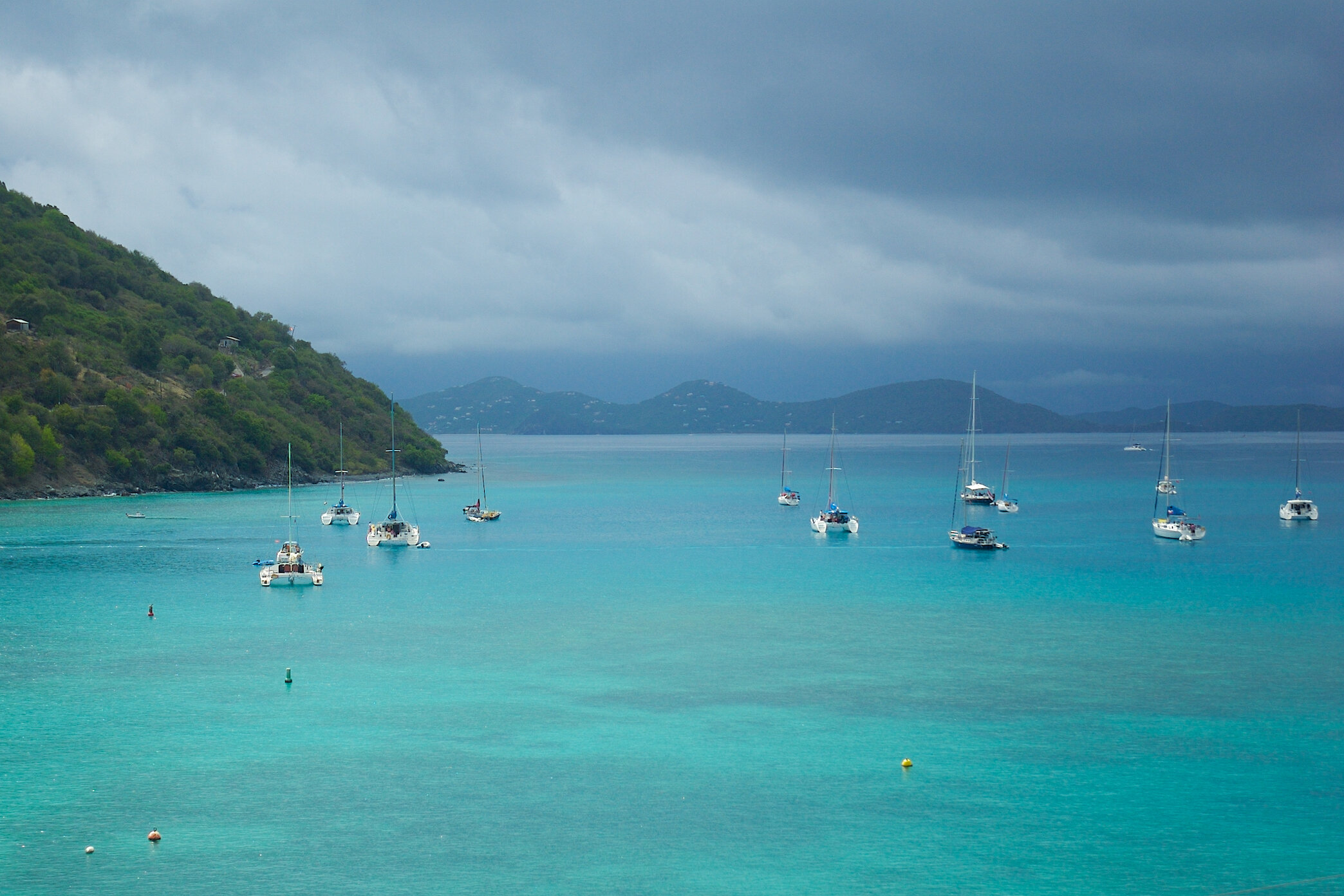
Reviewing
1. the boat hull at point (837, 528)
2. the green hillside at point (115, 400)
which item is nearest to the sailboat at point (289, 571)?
the boat hull at point (837, 528)

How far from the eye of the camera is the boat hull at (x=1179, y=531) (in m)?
101

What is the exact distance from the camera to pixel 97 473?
140 metres

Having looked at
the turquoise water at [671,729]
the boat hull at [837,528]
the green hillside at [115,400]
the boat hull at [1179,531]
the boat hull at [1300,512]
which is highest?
the green hillside at [115,400]

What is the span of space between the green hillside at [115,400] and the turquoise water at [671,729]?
60.6 metres

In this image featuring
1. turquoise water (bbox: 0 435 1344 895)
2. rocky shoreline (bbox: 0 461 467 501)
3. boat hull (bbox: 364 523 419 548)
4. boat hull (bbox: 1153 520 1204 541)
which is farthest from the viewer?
rocky shoreline (bbox: 0 461 467 501)

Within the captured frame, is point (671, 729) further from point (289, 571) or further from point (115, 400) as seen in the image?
point (115, 400)

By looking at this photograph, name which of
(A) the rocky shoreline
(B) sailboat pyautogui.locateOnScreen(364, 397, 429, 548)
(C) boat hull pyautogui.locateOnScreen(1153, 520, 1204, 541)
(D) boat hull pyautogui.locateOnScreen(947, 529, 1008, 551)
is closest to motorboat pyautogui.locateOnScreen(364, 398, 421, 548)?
(B) sailboat pyautogui.locateOnScreen(364, 397, 429, 548)

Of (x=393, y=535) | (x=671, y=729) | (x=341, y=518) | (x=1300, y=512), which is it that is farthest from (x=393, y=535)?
(x=1300, y=512)

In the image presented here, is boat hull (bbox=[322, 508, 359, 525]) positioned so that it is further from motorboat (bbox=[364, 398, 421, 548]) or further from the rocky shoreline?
the rocky shoreline

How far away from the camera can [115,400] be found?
14600 centimetres

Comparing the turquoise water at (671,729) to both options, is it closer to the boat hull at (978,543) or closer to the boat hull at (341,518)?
the boat hull at (978,543)

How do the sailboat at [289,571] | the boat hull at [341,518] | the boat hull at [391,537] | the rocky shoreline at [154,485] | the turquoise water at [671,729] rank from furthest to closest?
the rocky shoreline at [154,485]
the boat hull at [341,518]
the boat hull at [391,537]
the sailboat at [289,571]
the turquoise water at [671,729]

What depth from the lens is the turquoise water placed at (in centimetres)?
2711

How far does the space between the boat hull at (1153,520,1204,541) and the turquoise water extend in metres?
15.9
